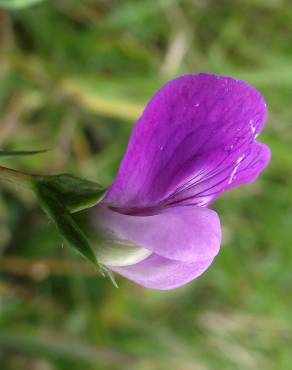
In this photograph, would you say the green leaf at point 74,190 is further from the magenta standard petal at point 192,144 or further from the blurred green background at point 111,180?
the blurred green background at point 111,180

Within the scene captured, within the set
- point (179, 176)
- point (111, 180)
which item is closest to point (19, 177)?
point (179, 176)

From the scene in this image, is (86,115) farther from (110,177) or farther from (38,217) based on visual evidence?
(38,217)

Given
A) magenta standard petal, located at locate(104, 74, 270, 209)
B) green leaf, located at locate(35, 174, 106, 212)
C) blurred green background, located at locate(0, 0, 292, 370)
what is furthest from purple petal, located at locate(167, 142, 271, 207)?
blurred green background, located at locate(0, 0, 292, 370)

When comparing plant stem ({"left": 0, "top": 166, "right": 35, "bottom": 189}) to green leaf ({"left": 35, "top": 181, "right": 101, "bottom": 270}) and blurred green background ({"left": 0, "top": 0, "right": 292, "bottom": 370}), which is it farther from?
blurred green background ({"left": 0, "top": 0, "right": 292, "bottom": 370})

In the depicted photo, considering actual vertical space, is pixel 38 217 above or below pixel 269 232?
below

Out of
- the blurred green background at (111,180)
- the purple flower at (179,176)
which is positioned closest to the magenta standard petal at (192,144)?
the purple flower at (179,176)

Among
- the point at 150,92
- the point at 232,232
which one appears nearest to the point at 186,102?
the point at 150,92

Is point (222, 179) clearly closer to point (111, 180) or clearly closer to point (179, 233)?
point (179, 233)
